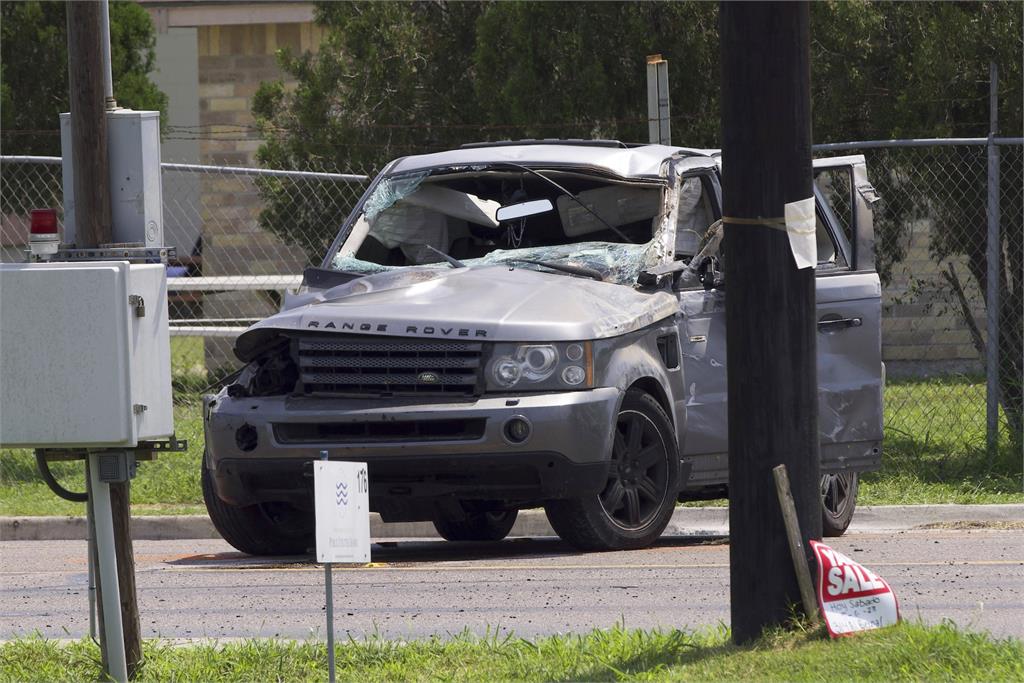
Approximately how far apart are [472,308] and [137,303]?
2.89 m

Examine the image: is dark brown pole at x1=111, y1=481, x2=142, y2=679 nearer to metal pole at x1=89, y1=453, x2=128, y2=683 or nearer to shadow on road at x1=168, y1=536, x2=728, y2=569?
metal pole at x1=89, y1=453, x2=128, y2=683

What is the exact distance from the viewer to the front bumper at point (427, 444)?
304 inches

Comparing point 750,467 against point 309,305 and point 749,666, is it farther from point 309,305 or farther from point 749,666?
point 309,305

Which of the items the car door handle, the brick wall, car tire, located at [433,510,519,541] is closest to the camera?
the car door handle

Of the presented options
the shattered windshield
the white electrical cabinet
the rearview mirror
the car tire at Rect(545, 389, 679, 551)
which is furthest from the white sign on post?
the rearview mirror

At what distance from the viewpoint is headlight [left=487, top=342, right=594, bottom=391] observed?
7805 mm

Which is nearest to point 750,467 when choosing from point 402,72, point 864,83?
point 864,83

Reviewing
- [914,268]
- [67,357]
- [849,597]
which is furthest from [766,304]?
[914,268]

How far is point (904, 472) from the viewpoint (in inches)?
452

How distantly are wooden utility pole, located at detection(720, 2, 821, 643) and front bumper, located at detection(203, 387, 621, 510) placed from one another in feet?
8.26

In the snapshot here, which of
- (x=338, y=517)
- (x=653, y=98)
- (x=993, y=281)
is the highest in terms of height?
(x=653, y=98)

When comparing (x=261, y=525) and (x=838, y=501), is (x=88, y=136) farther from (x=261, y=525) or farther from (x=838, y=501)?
(x=838, y=501)

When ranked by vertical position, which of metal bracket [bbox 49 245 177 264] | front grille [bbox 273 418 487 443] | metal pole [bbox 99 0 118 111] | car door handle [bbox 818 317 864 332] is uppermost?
Answer: metal pole [bbox 99 0 118 111]

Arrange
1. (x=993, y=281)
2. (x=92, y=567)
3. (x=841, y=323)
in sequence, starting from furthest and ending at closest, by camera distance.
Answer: (x=993, y=281) → (x=841, y=323) → (x=92, y=567)
